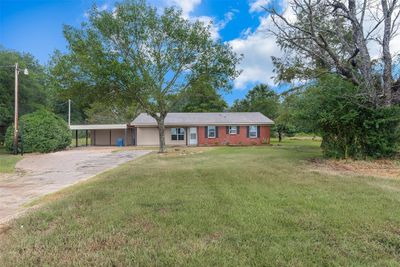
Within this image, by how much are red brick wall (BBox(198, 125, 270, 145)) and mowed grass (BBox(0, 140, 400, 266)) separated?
19.9 m

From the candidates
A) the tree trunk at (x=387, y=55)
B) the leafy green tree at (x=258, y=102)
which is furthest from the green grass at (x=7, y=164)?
the leafy green tree at (x=258, y=102)

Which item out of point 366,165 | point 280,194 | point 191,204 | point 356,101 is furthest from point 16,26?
point 366,165

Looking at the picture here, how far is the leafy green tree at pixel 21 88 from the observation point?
2053 centimetres

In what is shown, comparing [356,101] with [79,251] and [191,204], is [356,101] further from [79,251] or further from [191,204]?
[79,251]

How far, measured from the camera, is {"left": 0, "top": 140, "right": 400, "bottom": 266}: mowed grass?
2904mm

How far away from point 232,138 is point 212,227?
75.6 ft

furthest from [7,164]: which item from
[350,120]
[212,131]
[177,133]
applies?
[212,131]

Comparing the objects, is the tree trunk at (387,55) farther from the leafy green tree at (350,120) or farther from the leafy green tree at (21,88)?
the leafy green tree at (21,88)

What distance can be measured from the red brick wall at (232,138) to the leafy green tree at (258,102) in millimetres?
13566

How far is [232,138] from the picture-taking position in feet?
87.1

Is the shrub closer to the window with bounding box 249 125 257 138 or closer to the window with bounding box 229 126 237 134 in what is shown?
the window with bounding box 229 126 237 134

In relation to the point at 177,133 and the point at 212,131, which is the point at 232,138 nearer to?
the point at 212,131

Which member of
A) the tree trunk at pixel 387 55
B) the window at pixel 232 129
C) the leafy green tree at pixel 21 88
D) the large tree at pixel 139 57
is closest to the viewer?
the tree trunk at pixel 387 55

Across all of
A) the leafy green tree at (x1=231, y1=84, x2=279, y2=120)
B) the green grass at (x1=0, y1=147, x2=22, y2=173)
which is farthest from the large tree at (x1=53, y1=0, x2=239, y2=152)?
the leafy green tree at (x1=231, y1=84, x2=279, y2=120)
